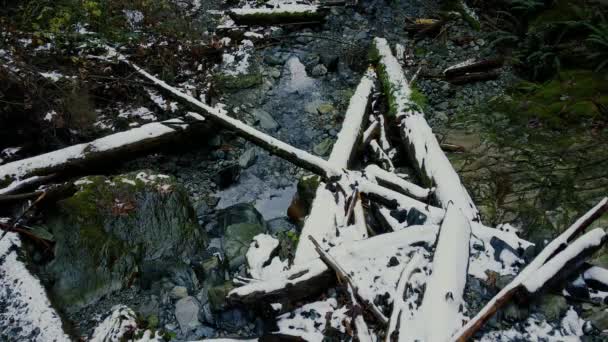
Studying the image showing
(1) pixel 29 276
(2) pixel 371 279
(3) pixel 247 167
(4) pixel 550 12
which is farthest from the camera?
(4) pixel 550 12

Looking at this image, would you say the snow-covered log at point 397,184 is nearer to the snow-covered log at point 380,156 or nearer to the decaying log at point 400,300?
the snow-covered log at point 380,156

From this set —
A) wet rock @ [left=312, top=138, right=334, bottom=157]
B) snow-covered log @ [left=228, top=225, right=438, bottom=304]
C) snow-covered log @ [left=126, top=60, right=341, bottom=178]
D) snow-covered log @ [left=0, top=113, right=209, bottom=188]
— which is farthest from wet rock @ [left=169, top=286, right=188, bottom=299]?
wet rock @ [left=312, top=138, right=334, bottom=157]

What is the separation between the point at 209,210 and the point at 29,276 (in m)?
1.73

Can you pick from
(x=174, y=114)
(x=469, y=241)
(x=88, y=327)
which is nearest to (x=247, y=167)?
(x=174, y=114)

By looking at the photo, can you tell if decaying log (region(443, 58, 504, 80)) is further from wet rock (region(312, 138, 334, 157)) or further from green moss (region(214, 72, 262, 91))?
green moss (region(214, 72, 262, 91))

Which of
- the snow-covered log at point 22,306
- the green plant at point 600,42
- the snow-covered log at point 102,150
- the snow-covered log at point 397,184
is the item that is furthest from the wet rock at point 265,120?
the green plant at point 600,42

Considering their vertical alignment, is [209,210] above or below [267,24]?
below

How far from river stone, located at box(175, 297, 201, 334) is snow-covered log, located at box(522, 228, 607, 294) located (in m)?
2.35

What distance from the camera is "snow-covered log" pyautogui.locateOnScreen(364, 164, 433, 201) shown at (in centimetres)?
364

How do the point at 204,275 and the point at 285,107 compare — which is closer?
the point at 204,275

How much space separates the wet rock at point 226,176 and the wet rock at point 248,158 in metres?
0.14

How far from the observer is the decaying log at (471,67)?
5707 millimetres

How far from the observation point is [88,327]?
3242 millimetres

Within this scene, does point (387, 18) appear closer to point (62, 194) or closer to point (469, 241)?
point (469, 241)
